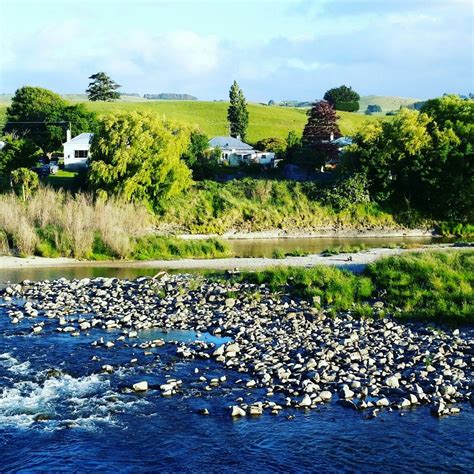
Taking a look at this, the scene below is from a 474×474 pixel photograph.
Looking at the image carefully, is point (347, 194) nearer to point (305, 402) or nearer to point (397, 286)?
point (397, 286)

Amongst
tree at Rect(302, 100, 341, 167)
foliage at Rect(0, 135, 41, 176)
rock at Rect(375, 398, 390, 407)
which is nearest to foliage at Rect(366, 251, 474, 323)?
rock at Rect(375, 398, 390, 407)

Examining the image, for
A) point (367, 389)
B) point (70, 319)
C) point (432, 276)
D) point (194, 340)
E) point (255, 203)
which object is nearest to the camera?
point (367, 389)

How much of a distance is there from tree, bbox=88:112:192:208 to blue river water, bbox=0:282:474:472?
4208 cm

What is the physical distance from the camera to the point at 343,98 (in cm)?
15025

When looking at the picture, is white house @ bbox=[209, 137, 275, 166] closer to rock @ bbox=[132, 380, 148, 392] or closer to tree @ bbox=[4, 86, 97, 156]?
→ tree @ bbox=[4, 86, 97, 156]

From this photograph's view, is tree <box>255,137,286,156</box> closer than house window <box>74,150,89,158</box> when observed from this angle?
No

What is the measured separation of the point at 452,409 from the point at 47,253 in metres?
37.2

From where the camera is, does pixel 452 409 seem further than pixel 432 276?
No

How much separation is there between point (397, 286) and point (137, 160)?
36.8 m

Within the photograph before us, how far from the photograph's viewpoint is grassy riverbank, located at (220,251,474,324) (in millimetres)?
31344

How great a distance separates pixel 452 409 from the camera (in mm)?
20234

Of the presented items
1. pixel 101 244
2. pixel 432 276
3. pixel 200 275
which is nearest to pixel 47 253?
pixel 101 244

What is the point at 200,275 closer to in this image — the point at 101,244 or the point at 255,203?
the point at 101,244

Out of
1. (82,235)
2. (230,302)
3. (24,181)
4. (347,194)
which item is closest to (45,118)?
(24,181)
